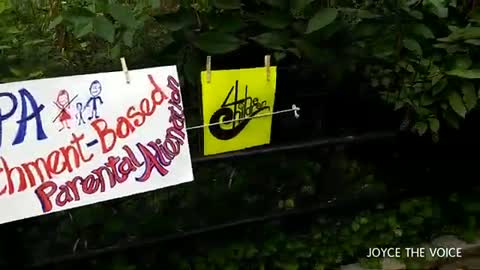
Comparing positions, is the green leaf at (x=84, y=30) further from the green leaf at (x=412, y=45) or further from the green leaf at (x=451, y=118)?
the green leaf at (x=451, y=118)

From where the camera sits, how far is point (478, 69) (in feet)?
6.57

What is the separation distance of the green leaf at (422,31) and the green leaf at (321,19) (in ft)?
1.25

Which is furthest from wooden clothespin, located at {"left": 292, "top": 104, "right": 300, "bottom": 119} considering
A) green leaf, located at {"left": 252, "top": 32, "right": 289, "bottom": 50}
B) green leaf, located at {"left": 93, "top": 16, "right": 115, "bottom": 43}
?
green leaf, located at {"left": 93, "top": 16, "right": 115, "bottom": 43}

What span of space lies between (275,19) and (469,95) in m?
0.75

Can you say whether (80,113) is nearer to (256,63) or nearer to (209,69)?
(209,69)

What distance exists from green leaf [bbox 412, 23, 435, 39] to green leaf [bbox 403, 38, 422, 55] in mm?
34

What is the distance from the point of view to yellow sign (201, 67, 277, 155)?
1.81m

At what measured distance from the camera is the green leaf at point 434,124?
2055mm

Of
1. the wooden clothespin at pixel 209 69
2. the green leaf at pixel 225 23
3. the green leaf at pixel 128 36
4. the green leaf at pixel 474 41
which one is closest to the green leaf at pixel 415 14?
the green leaf at pixel 474 41

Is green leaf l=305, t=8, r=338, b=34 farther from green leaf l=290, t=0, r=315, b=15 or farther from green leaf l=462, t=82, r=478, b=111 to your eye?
green leaf l=462, t=82, r=478, b=111

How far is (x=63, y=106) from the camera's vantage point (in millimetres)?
1589

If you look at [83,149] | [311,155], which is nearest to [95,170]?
[83,149]

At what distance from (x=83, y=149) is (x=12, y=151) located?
0.63 feet

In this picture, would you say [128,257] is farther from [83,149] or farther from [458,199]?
[458,199]
